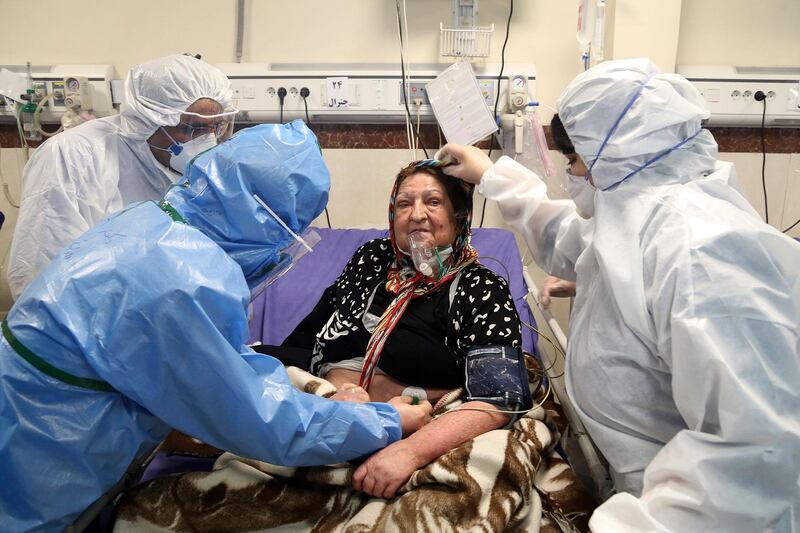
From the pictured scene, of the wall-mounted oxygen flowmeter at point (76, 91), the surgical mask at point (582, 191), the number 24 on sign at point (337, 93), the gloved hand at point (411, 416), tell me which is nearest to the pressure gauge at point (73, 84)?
the wall-mounted oxygen flowmeter at point (76, 91)

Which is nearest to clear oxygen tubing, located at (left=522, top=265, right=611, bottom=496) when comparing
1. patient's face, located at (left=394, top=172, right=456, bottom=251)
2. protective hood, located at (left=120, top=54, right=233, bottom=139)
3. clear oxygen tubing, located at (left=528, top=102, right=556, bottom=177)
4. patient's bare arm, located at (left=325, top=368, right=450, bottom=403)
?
patient's bare arm, located at (left=325, top=368, right=450, bottom=403)

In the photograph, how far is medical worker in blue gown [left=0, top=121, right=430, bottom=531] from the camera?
1.08 m

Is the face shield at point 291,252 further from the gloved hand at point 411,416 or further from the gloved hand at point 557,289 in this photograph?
the gloved hand at point 557,289

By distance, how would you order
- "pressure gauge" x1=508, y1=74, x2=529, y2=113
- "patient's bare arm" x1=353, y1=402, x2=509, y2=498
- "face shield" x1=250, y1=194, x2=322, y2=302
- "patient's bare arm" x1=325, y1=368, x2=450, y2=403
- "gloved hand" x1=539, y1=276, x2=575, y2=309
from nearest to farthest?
"patient's bare arm" x1=353, y1=402, x2=509, y2=498, "face shield" x1=250, y1=194, x2=322, y2=302, "patient's bare arm" x1=325, y1=368, x2=450, y2=403, "gloved hand" x1=539, y1=276, x2=575, y2=309, "pressure gauge" x1=508, y1=74, x2=529, y2=113

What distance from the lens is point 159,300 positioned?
108 cm

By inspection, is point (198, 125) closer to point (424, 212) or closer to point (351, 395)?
point (424, 212)

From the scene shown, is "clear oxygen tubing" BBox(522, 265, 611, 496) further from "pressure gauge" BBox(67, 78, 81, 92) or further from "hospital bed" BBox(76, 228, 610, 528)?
"pressure gauge" BBox(67, 78, 81, 92)

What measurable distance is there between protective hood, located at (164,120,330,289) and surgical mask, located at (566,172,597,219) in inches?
24.7

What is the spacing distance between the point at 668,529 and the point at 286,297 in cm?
176

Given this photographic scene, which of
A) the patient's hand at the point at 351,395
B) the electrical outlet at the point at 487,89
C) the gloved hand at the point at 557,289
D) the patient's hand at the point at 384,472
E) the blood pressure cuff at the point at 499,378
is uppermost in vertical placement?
the electrical outlet at the point at 487,89

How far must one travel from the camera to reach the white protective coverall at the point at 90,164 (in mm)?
2049

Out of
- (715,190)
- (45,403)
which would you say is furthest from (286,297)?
(715,190)

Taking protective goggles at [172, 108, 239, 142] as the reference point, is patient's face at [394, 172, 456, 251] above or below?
below

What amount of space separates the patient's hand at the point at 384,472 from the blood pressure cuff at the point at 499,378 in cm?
29
